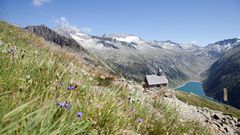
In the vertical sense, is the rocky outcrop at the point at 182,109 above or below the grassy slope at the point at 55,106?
below

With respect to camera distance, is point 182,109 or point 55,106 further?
point 182,109

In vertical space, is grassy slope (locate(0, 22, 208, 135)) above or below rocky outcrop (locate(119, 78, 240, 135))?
above

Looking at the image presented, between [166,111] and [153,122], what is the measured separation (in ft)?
5.46

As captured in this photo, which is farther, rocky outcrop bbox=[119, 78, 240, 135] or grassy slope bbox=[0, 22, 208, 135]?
rocky outcrop bbox=[119, 78, 240, 135]

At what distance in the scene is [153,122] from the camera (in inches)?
217

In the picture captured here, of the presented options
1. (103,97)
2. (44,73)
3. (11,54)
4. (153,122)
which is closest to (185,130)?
(153,122)

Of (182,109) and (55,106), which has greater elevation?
(55,106)

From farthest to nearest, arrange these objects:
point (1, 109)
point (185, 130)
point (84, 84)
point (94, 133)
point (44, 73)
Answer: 1. point (185, 130)
2. point (84, 84)
3. point (44, 73)
4. point (94, 133)
5. point (1, 109)

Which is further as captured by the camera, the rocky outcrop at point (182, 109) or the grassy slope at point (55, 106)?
the rocky outcrop at point (182, 109)

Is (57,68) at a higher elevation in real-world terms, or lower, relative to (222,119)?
higher

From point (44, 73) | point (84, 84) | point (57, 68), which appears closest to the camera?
point (44, 73)

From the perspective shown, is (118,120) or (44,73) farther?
(44,73)

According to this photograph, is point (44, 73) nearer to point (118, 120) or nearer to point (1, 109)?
point (118, 120)

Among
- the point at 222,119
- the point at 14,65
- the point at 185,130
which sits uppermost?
the point at 14,65
